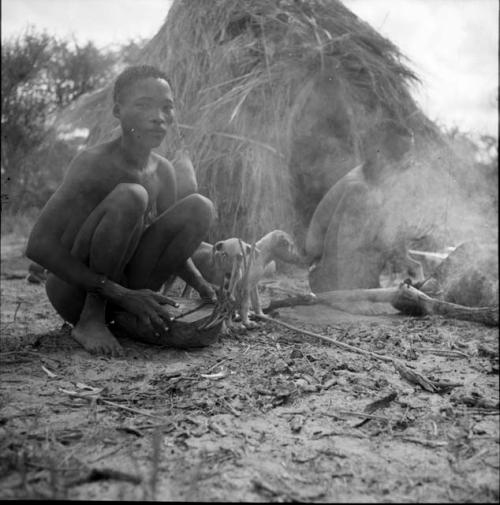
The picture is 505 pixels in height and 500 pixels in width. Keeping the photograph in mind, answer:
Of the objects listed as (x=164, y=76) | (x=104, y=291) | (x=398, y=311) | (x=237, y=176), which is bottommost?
(x=398, y=311)

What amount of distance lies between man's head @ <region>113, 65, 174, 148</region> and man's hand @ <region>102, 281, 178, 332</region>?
64 cm

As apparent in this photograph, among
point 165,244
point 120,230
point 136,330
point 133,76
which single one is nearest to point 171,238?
point 165,244

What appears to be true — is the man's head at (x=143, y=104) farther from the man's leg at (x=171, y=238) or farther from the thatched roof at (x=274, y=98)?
the thatched roof at (x=274, y=98)

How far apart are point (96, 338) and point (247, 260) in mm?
759

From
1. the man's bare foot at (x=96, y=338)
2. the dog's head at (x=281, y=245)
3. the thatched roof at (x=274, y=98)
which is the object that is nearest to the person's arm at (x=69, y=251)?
the man's bare foot at (x=96, y=338)

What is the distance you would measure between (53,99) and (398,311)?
8.12 metres

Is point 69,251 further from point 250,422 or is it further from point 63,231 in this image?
point 250,422

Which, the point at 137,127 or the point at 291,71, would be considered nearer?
the point at 137,127

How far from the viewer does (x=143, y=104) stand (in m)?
2.30

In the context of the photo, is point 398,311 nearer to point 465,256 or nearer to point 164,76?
point 465,256

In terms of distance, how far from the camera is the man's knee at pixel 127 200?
2164 millimetres

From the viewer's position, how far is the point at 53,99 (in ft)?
31.5

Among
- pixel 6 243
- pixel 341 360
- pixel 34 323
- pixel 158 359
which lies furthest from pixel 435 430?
pixel 6 243


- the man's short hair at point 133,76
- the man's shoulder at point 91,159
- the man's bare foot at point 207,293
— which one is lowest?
the man's bare foot at point 207,293
